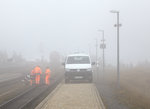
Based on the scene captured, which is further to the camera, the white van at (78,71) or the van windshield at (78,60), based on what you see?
the van windshield at (78,60)

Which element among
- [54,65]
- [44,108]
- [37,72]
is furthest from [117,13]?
[54,65]

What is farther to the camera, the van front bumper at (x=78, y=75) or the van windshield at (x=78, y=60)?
the van windshield at (x=78, y=60)

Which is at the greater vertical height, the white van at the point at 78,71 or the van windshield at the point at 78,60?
the van windshield at the point at 78,60

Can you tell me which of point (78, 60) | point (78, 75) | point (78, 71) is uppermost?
point (78, 60)

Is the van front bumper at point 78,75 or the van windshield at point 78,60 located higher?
the van windshield at point 78,60

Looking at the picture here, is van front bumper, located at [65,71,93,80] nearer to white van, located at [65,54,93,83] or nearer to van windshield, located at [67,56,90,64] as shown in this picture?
white van, located at [65,54,93,83]

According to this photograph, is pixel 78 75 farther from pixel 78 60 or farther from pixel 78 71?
pixel 78 60

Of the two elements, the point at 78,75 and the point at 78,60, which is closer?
the point at 78,75

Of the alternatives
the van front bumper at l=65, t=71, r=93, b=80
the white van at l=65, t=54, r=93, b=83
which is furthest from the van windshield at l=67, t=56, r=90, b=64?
the van front bumper at l=65, t=71, r=93, b=80

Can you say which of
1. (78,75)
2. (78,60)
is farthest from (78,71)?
(78,60)

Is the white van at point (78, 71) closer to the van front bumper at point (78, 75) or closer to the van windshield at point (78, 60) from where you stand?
the van front bumper at point (78, 75)

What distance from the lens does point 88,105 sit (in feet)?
39.5

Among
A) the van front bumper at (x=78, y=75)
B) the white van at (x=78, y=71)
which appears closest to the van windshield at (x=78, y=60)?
the white van at (x=78, y=71)

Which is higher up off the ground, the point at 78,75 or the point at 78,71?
the point at 78,71
